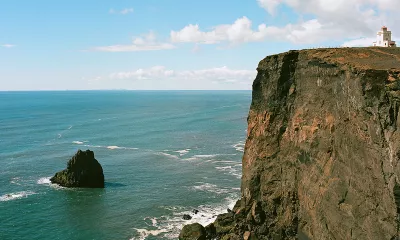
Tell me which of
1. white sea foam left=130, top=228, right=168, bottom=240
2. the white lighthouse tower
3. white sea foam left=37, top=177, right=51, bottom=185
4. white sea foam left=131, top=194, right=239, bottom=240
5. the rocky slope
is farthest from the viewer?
white sea foam left=37, top=177, right=51, bottom=185

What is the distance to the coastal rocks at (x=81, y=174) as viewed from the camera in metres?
82.9

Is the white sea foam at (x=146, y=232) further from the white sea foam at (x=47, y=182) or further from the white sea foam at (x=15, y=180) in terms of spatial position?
the white sea foam at (x=15, y=180)

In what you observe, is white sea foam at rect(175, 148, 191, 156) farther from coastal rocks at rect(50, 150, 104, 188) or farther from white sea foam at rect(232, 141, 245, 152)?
coastal rocks at rect(50, 150, 104, 188)

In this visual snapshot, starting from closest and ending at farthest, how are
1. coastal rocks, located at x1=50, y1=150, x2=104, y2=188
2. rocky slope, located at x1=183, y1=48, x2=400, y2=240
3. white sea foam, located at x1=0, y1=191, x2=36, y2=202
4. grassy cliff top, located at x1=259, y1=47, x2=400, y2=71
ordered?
rocky slope, located at x1=183, y1=48, x2=400, y2=240 < grassy cliff top, located at x1=259, y1=47, x2=400, y2=71 < white sea foam, located at x1=0, y1=191, x2=36, y2=202 < coastal rocks, located at x1=50, y1=150, x2=104, y2=188

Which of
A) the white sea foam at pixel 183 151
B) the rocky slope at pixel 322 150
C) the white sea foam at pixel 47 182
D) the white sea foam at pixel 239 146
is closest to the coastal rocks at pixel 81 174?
the white sea foam at pixel 47 182

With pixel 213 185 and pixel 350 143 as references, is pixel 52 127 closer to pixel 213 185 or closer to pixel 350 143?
pixel 213 185

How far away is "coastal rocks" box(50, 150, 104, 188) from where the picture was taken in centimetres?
8288

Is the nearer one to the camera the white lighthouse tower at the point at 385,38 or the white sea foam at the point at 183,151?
the white lighthouse tower at the point at 385,38

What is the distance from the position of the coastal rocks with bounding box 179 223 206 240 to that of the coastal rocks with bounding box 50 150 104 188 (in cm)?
3384

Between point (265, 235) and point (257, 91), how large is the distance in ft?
65.9

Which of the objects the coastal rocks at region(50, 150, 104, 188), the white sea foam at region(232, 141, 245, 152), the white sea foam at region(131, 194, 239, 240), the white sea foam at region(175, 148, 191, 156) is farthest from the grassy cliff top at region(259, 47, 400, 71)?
the white sea foam at region(232, 141, 245, 152)

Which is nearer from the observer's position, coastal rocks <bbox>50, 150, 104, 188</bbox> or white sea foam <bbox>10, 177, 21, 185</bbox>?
coastal rocks <bbox>50, 150, 104, 188</bbox>

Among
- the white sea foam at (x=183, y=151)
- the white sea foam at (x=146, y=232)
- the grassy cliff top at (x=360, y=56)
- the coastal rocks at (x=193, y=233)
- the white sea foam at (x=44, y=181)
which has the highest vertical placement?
the grassy cliff top at (x=360, y=56)

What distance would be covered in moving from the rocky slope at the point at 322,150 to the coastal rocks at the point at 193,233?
4.75 ft
